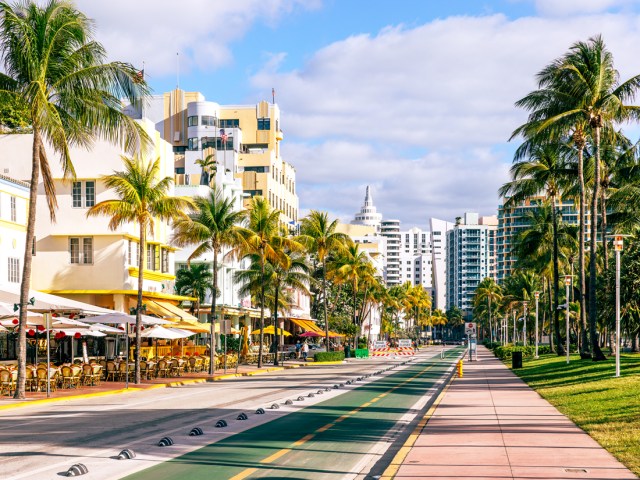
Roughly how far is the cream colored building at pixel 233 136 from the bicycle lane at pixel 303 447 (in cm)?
7631

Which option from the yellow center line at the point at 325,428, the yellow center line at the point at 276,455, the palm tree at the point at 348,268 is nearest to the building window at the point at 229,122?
the palm tree at the point at 348,268

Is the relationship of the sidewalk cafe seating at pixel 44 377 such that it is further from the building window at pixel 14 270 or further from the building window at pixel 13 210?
the building window at pixel 13 210

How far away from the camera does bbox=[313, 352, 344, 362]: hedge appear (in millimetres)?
69688

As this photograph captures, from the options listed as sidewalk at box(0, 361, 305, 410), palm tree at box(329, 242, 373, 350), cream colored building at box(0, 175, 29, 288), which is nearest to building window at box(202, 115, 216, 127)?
palm tree at box(329, 242, 373, 350)

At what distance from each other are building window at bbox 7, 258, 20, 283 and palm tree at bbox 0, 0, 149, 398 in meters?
15.4

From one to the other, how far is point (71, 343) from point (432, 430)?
36.8m

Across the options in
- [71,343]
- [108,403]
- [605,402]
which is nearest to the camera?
[605,402]

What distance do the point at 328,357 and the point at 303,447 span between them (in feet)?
179

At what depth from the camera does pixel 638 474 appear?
11.7 m

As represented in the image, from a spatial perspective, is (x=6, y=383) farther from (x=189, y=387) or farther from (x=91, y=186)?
(x=91, y=186)

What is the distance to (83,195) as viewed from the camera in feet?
170

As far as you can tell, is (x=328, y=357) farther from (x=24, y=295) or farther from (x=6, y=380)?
(x=24, y=295)

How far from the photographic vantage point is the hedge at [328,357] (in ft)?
229

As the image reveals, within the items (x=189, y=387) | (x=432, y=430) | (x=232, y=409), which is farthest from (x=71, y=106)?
(x=432, y=430)
